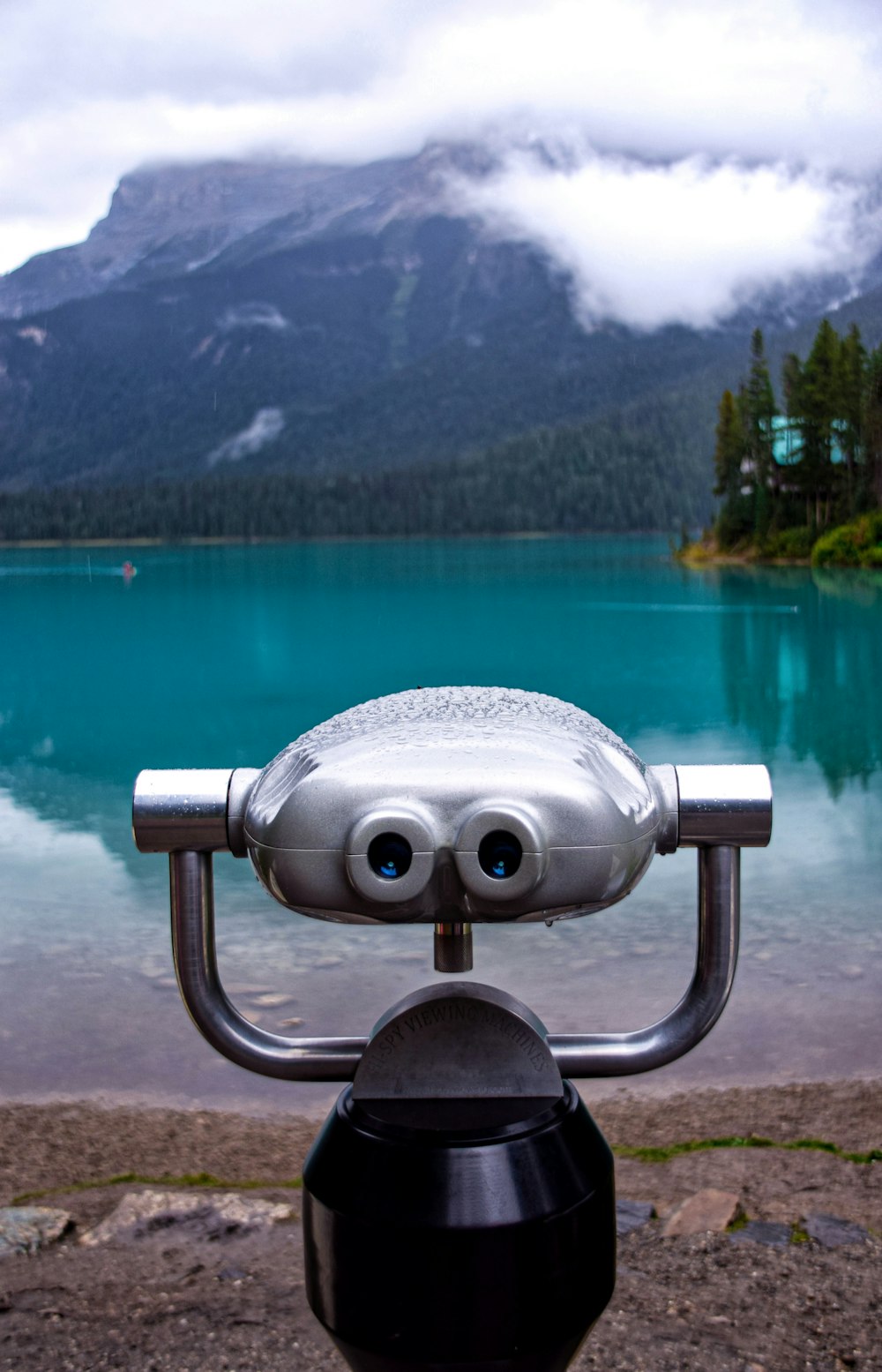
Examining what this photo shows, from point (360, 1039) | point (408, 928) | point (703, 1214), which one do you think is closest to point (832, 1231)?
point (703, 1214)

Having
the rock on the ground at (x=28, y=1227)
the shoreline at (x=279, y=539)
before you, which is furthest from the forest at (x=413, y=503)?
the rock on the ground at (x=28, y=1227)

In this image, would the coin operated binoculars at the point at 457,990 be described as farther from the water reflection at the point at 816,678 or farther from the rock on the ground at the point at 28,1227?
the water reflection at the point at 816,678

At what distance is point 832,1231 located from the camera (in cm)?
348

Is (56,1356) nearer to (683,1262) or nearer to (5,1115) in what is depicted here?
(683,1262)

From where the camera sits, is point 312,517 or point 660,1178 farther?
point 312,517

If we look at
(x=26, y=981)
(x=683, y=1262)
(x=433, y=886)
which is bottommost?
(x=26, y=981)

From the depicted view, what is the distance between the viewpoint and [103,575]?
8594cm

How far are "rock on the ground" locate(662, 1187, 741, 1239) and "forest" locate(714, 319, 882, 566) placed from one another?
53.7 meters

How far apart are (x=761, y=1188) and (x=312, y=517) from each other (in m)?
165

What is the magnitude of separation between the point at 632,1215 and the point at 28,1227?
168cm

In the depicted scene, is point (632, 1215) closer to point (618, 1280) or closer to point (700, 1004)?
point (618, 1280)

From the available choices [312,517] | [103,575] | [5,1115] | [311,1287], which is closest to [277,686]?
[5,1115]

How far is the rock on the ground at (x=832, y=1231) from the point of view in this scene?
3385 mm

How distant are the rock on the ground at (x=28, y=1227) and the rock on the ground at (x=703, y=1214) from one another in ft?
5.49
